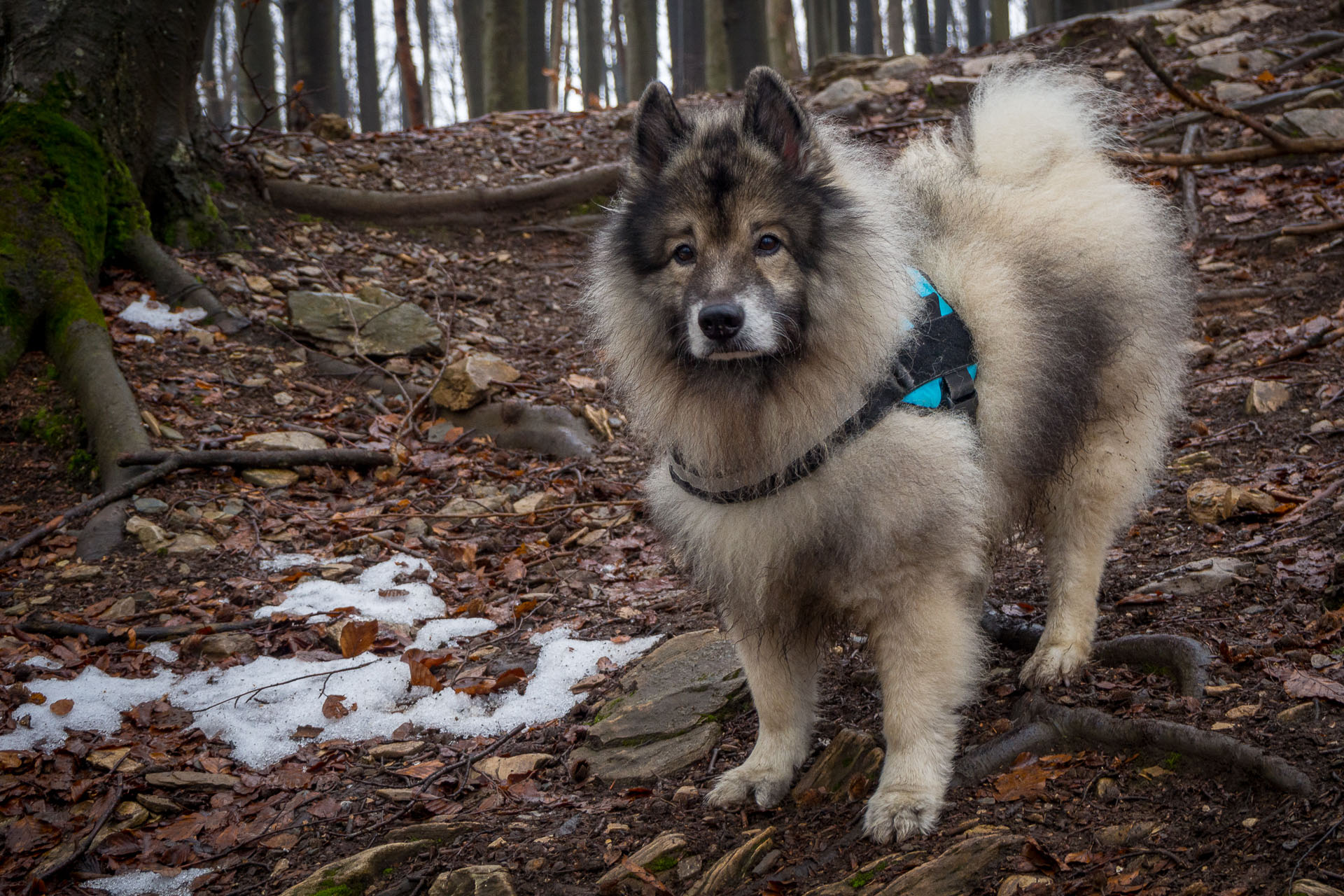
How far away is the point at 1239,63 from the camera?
939cm

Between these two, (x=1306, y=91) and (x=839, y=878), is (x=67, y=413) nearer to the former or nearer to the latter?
(x=839, y=878)

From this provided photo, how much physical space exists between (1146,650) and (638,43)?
17931mm

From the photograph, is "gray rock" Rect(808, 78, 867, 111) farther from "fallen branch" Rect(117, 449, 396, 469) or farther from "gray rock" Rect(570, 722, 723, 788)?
"gray rock" Rect(570, 722, 723, 788)

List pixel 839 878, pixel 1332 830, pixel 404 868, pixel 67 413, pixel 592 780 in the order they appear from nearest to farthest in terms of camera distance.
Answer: pixel 1332 830, pixel 839 878, pixel 404 868, pixel 592 780, pixel 67 413

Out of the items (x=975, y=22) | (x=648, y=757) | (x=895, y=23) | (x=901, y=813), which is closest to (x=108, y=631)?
(x=648, y=757)

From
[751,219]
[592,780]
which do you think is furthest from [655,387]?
[592,780]

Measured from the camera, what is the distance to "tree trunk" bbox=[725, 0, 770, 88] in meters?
13.6

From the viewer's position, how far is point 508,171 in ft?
33.3

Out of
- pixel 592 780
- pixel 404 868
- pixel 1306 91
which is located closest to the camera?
pixel 404 868

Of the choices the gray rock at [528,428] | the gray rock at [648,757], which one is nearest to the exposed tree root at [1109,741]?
the gray rock at [648,757]

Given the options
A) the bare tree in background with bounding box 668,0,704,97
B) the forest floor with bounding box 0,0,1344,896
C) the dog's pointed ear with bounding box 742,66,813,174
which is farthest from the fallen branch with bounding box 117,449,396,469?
the bare tree in background with bounding box 668,0,704,97

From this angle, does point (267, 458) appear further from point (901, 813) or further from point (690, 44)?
point (690, 44)

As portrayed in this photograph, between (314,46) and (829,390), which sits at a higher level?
(314,46)

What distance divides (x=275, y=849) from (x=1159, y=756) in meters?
2.75
